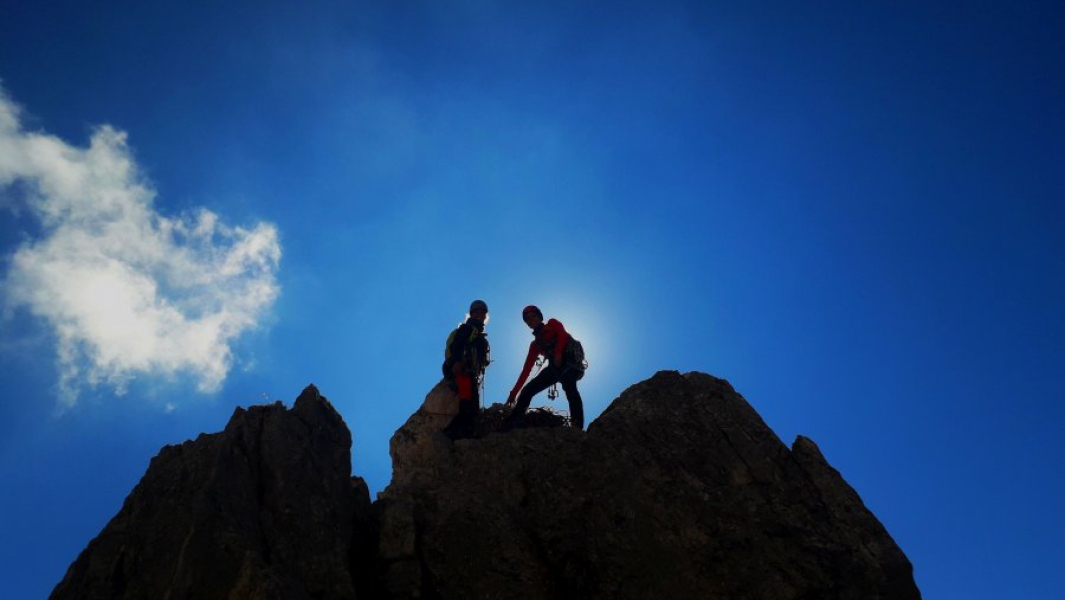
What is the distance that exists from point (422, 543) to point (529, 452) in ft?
13.5

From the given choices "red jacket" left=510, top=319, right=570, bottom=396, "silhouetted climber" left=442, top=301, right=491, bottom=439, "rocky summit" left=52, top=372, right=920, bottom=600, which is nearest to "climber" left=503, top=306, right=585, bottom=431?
"red jacket" left=510, top=319, right=570, bottom=396

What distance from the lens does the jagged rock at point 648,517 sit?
12836mm

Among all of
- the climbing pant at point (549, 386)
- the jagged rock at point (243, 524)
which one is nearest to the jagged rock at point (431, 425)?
the climbing pant at point (549, 386)

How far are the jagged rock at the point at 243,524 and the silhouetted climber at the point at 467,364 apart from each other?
18.5 feet

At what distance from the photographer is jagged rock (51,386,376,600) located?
9773 mm

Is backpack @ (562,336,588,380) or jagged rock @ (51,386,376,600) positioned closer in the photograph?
jagged rock @ (51,386,376,600)

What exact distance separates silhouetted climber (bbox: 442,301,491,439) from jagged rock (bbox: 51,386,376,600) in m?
5.64

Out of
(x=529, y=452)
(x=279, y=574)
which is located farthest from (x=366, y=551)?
(x=529, y=452)

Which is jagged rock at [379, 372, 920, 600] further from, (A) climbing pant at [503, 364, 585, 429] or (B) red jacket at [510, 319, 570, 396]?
(B) red jacket at [510, 319, 570, 396]

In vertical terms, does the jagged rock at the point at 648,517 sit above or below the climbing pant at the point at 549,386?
below

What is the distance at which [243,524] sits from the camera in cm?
1100

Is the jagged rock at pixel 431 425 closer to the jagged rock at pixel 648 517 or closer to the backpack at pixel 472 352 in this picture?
the backpack at pixel 472 352

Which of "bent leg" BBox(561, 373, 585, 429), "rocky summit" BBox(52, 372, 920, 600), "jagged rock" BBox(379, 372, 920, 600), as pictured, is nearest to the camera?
"rocky summit" BBox(52, 372, 920, 600)

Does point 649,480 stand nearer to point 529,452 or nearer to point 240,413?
point 529,452
